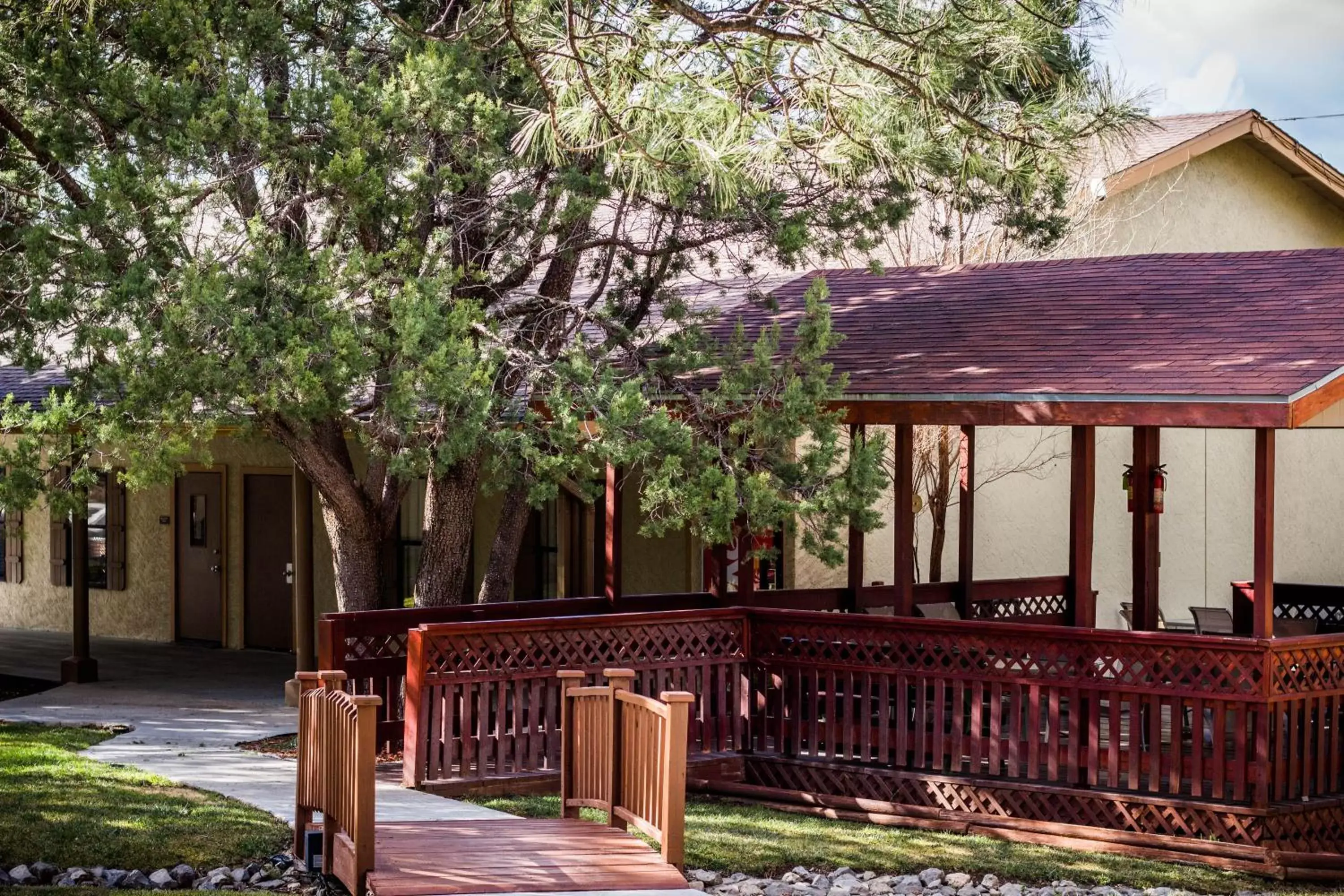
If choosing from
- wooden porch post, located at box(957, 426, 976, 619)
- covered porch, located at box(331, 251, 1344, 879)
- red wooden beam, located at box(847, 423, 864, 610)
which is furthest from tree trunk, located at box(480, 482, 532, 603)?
wooden porch post, located at box(957, 426, 976, 619)

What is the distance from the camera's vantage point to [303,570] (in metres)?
15.4

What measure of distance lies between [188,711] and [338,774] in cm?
702

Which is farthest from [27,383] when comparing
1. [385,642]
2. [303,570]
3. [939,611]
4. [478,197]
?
[939,611]

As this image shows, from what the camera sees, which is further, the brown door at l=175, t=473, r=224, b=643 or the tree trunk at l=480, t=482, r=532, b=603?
the brown door at l=175, t=473, r=224, b=643

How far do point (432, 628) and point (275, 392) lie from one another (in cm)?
207

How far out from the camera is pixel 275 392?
9766 mm

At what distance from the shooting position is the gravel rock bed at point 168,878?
8.37m

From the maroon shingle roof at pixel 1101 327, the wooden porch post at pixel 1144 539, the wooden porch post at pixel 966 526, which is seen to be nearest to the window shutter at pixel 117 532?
the maroon shingle roof at pixel 1101 327

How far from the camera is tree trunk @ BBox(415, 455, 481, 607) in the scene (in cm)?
1346

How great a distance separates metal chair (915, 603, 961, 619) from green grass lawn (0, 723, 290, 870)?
5.93m

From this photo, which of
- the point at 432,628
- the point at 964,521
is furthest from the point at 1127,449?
the point at 432,628

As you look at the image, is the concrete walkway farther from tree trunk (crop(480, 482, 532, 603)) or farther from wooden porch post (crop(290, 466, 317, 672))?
tree trunk (crop(480, 482, 532, 603))

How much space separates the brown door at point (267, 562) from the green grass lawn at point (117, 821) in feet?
24.9

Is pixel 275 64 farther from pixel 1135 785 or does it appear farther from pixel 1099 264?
pixel 1135 785
